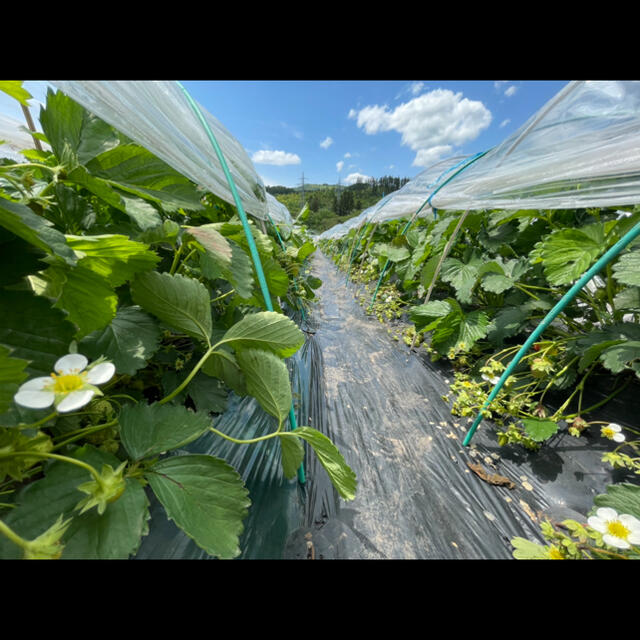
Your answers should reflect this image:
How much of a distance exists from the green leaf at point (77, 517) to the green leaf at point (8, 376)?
0.34ft

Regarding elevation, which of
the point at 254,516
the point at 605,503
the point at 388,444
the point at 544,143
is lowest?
the point at 388,444

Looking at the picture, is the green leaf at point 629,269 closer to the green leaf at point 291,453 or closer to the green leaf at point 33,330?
the green leaf at point 291,453

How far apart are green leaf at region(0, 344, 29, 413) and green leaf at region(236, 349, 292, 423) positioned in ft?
1.09

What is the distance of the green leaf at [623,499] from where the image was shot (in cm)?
66

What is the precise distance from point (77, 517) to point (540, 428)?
1417 millimetres

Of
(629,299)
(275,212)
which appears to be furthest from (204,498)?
(275,212)

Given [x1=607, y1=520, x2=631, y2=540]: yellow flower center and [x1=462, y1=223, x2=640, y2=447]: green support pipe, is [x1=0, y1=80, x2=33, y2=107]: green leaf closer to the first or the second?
[x1=607, y1=520, x2=631, y2=540]: yellow flower center

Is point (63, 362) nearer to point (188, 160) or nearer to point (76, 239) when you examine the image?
point (76, 239)

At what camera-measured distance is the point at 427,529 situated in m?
0.90

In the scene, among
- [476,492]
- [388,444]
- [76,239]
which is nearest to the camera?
[76,239]

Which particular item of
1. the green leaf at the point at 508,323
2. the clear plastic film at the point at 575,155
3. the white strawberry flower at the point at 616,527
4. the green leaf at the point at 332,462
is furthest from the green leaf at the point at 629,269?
the green leaf at the point at 332,462

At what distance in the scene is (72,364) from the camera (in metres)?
0.31
